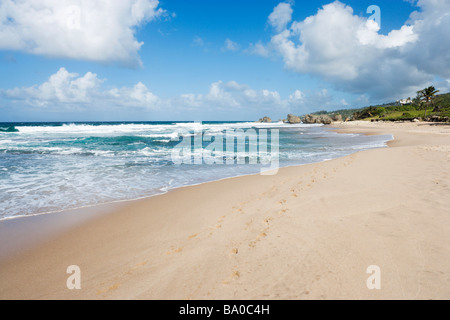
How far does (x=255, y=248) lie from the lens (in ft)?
11.6

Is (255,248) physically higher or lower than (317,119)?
lower

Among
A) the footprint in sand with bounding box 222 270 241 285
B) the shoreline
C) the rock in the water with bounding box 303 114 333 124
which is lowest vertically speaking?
the shoreline

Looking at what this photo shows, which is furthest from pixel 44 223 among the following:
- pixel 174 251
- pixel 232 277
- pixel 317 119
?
pixel 317 119

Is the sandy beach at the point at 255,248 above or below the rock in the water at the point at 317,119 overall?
below

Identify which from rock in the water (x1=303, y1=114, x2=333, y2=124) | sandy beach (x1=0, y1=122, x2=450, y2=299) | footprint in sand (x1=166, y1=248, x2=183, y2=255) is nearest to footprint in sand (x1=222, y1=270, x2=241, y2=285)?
sandy beach (x1=0, y1=122, x2=450, y2=299)

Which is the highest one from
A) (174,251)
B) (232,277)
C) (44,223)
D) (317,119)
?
(317,119)

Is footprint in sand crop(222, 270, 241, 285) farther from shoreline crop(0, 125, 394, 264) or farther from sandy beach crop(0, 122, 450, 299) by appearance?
shoreline crop(0, 125, 394, 264)

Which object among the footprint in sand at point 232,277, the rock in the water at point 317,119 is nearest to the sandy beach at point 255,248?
the footprint in sand at point 232,277

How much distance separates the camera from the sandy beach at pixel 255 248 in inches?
107

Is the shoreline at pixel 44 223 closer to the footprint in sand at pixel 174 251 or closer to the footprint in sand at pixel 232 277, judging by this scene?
the footprint in sand at pixel 174 251

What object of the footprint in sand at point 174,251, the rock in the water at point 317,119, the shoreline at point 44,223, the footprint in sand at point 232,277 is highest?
the rock in the water at point 317,119

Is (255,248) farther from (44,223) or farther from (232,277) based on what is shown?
(44,223)

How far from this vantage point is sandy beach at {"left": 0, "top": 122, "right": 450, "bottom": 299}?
2.71 meters
